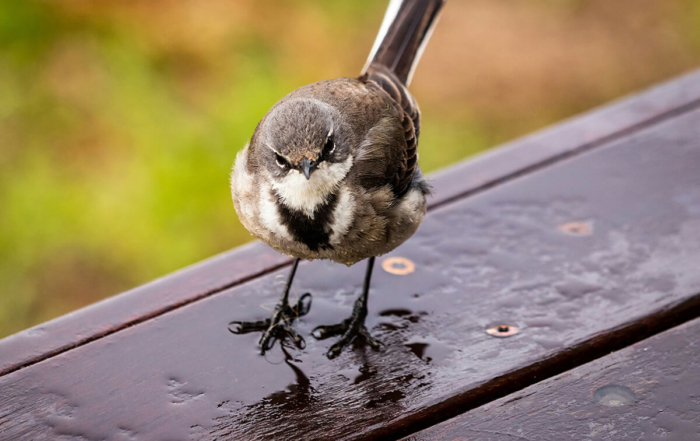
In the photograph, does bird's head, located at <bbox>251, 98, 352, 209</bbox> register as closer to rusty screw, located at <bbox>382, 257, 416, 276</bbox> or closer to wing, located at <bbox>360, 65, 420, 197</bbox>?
wing, located at <bbox>360, 65, 420, 197</bbox>

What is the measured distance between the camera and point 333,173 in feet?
9.61

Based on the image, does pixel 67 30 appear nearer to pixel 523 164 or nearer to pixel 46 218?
pixel 46 218

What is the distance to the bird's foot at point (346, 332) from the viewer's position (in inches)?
113

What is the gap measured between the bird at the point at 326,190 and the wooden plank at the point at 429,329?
0.28 feet

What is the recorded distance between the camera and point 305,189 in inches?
112

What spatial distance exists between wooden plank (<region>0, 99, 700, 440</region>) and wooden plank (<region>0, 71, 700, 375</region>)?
6 centimetres

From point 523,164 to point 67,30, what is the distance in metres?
4.36

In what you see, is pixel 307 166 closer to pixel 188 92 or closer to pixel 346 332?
pixel 346 332

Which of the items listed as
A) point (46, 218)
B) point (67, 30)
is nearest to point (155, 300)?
point (46, 218)

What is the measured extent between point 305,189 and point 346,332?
556 mm

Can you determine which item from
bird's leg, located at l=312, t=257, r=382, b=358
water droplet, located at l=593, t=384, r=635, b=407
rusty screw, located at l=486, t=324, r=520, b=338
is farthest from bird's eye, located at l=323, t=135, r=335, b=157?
water droplet, located at l=593, t=384, r=635, b=407

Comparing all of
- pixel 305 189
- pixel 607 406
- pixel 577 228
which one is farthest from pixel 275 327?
pixel 577 228

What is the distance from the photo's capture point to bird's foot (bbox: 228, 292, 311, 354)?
2875 millimetres

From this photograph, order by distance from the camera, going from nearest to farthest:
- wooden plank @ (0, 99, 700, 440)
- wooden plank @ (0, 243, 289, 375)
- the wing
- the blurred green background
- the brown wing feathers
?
wooden plank @ (0, 99, 700, 440) < wooden plank @ (0, 243, 289, 375) < the wing < the brown wing feathers < the blurred green background
